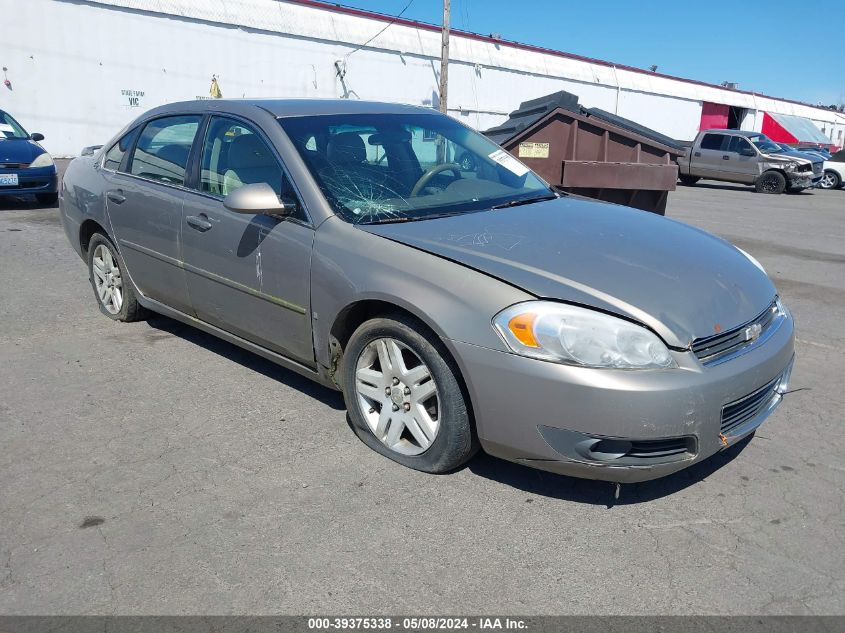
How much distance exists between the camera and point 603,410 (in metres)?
2.71

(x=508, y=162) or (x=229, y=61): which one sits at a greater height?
(x=229, y=61)

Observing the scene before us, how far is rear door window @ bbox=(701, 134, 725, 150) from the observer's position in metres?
21.8

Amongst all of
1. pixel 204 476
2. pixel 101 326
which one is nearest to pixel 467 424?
pixel 204 476

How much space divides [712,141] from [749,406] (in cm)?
2113

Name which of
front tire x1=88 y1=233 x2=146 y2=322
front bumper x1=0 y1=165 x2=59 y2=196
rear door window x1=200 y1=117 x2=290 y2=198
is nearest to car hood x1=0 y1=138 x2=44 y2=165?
front bumper x1=0 y1=165 x2=59 y2=196

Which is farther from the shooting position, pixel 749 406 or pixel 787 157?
pixel 787 157

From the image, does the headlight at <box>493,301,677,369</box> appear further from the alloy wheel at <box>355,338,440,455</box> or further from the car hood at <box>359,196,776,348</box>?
the alloy wheel at <box>355,338,440,455</box>

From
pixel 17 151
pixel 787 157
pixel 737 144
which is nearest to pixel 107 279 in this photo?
pixel 17 151

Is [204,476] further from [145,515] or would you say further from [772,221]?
[772,221]

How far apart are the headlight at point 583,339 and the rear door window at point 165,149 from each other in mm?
2568

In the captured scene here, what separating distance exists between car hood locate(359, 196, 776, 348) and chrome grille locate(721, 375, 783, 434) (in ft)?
0.98

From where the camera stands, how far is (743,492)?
317cm

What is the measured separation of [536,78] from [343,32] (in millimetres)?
10377

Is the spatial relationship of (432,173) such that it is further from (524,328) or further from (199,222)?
(524,328)
